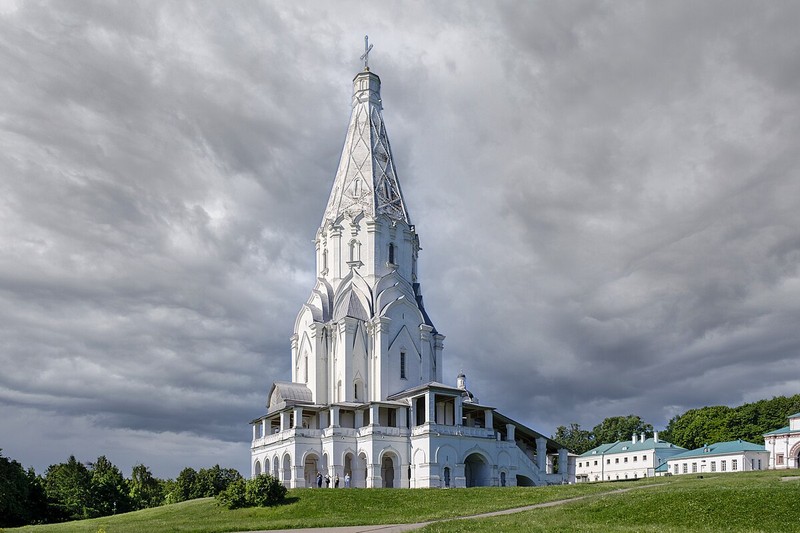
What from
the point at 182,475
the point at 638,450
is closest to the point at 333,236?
the point at 182,475

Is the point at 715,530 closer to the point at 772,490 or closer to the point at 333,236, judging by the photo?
the point at 772,490

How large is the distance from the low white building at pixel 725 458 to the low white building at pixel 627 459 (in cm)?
486

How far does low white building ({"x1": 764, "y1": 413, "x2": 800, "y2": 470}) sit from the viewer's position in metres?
66.6

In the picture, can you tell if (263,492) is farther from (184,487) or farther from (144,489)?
(144,489)

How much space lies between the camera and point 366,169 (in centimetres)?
5544

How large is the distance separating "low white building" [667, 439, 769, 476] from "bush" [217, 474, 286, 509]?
43381 mm

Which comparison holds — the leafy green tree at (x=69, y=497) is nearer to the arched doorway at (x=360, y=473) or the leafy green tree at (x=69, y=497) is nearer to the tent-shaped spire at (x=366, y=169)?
the arched doorway at (x=360, y=473)

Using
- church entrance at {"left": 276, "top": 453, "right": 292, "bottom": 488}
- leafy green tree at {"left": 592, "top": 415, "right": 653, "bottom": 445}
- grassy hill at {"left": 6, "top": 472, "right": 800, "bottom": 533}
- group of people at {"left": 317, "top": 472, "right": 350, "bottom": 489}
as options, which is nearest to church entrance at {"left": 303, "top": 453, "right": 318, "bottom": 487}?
church entrance at {"left": 276, "top": 453, "right": 292, "bottom": 488}

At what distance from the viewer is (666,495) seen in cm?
2491

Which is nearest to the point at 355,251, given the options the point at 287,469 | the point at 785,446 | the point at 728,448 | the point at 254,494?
the point at 287,469

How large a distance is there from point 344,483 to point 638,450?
4864 cm

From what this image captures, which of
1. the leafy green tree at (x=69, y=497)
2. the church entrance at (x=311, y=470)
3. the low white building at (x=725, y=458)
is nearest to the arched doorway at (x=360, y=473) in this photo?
the church entrance at (x=311, y=470)

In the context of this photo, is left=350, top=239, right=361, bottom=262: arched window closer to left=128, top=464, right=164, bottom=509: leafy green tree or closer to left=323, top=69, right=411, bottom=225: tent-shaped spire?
left=323, top=69, right=411, bottom=225: tent-shaped spire

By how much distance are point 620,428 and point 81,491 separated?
238ft
